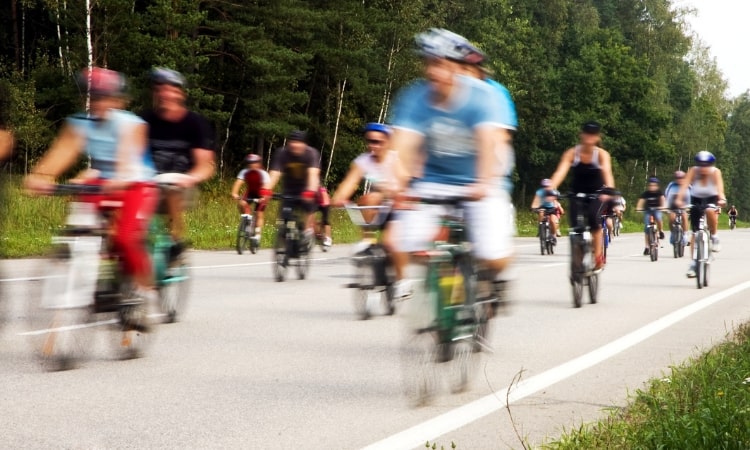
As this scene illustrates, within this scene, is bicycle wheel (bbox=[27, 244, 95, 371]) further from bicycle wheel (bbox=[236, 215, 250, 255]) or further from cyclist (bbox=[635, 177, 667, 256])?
cyclist (bbox=[635, 177, 667, 256])

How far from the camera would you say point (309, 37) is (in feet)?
145

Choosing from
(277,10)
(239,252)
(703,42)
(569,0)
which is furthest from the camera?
(703,42)

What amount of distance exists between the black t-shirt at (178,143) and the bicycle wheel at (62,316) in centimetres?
193

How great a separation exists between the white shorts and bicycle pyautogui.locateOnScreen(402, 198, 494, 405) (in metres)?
0.04

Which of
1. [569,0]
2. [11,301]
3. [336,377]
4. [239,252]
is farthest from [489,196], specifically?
[569,0]

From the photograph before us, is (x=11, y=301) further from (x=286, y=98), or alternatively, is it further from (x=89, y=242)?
(x=286, y=98)

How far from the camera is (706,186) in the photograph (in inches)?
567

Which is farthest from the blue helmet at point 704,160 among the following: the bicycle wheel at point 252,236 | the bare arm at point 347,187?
the bicycle wheel at point 252,236

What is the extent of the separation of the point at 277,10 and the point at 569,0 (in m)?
40.3

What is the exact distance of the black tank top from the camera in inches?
468

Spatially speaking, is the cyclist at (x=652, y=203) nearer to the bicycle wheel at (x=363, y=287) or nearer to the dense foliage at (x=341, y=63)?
the bicycle wheel at (x=363, y=287)

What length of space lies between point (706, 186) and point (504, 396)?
9.08m

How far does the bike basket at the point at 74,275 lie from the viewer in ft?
21.9

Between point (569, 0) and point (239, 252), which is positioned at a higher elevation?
point (569, 0)
